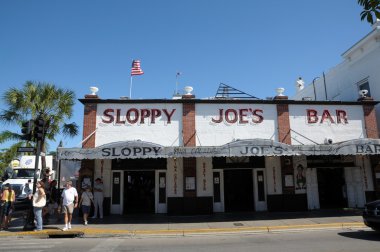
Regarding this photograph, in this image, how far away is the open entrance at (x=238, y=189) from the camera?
1712 centimetres

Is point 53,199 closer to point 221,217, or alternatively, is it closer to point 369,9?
point 221,217

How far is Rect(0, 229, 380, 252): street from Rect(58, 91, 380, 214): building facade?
5365 mm

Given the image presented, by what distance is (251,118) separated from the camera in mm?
17188

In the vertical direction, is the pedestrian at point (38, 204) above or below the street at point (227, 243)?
above

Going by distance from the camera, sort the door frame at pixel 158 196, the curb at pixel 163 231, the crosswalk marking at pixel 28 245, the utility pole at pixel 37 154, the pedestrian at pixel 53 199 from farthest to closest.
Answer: the door frame at pixel 158 196, the pedestrian at pixel 53 199, the utility pole at pixel 37 154, the curb at pixel 163 231, the crosswalk marking at pixel 28 245

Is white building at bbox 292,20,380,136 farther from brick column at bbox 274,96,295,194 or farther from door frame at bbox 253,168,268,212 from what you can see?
door frame at bbox 253,168,268,212

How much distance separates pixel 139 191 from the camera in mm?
16906

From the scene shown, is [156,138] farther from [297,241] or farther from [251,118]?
[297,241]

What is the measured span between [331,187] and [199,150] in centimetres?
844

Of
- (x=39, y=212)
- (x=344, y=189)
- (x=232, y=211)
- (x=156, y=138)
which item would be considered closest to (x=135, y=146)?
(x=156, y=138)

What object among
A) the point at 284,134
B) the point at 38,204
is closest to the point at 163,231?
the point at 38,204

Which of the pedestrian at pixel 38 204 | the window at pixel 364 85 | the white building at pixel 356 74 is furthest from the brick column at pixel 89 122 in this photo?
the window at pixel 364 85

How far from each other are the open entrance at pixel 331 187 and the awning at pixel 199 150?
3558 millimetres

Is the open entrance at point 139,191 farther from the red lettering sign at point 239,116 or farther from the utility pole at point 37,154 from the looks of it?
the utility pole at point 37,154
